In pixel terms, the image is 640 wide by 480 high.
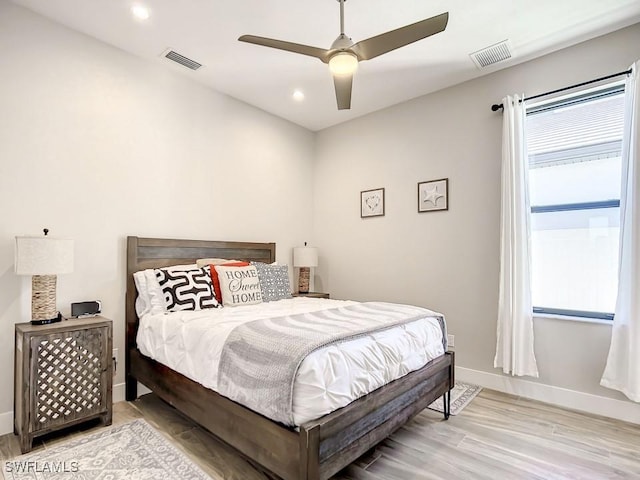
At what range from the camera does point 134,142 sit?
313 centimetres

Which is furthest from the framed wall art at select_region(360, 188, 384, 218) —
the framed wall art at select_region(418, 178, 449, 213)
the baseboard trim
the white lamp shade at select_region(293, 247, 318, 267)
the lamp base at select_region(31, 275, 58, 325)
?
the lamp base at select_region(31, 275, 58, 325)

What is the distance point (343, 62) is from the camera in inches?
84.4

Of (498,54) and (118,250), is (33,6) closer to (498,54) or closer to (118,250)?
(118,250)

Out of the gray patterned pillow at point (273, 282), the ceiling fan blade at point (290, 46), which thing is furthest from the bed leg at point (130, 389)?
the ceiling fan blade at point (290, 46)

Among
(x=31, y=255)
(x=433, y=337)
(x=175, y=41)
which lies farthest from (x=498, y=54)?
(x=31, y=255)

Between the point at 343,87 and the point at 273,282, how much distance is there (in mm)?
1957

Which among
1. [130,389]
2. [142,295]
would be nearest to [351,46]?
[142,295]

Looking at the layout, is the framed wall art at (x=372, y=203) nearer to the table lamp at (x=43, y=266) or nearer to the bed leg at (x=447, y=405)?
the bed leg at (x=447, y=405)

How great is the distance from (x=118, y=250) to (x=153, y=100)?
1.41 meters

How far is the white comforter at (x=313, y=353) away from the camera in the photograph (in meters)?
1.63

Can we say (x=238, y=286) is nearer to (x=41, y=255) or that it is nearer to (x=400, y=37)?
(x=41, y=255)

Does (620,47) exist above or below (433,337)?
above

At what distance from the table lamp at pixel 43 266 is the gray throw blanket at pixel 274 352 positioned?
51.4 inches

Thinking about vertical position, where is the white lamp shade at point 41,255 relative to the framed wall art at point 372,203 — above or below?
below
